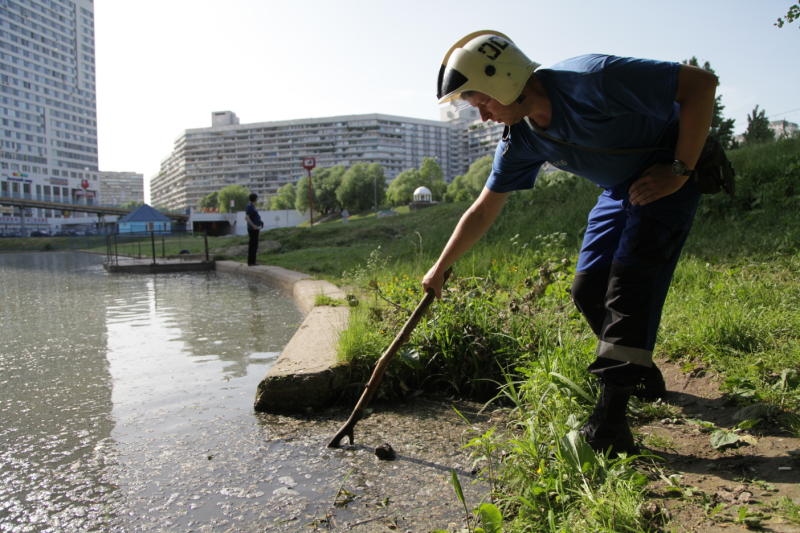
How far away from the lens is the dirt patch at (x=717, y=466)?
1514mm

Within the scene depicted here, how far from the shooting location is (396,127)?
16900 cm

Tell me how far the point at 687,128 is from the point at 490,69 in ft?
2.43

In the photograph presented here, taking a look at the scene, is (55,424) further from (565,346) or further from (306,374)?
(565,346)

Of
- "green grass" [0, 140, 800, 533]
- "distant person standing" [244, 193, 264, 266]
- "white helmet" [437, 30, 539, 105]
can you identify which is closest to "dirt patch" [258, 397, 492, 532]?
"green grass" [0, 140, 800, 533]

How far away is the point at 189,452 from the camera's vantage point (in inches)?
97.8

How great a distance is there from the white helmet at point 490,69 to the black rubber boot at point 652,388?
1.51 m

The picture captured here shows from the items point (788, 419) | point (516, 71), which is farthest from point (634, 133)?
point (788, 419)

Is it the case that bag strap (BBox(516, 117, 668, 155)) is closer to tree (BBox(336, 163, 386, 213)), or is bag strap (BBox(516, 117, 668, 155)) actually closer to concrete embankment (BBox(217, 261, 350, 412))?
concrete embankment (BBox(217, 261, 350, 412))

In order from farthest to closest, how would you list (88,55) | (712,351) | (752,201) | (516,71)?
1. (88,55)
2. (752,201)
3. (712,351)
4. (516,71)

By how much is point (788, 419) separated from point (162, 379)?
3641mm

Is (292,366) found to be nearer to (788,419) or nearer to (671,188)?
(671,188)

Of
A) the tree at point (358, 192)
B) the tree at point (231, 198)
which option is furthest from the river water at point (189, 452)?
the tree at point (231, 198)

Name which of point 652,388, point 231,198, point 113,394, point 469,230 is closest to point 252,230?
point 113,394

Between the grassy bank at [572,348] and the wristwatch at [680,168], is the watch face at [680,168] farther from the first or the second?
the grassy bank at [572,348]
